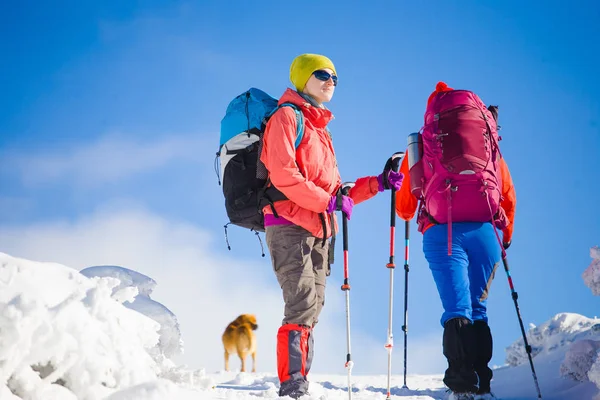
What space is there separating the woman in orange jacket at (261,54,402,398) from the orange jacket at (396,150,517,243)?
549 mm

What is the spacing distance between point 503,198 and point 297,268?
2500mm

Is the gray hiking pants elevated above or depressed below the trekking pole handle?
below

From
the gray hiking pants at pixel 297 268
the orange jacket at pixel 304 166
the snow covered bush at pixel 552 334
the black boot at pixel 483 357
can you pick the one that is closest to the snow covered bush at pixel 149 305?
the gray hiking pants at pixel 297 268

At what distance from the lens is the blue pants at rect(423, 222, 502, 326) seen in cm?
600

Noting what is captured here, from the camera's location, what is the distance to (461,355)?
19.3ft

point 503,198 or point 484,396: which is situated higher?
point 503,198

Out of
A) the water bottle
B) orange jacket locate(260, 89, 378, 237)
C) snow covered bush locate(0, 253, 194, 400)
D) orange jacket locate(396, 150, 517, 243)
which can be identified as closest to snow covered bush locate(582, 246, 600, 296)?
orange jacket locate(396, 150, 517, 243)

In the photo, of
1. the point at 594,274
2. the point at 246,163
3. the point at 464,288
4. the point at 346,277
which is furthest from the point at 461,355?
the point at 246,163

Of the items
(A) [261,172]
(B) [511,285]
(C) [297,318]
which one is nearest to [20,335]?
(C) [297,318]

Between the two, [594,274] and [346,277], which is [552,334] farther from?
[346,277]

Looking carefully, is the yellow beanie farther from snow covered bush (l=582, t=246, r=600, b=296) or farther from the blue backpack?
snow covered bush (l=582, t=246, r=600, b=296)

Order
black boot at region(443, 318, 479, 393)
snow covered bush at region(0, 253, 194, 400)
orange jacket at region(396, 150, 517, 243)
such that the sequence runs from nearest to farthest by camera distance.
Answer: snow covered bush at region(0, 253, 194, 400)
black boot at region(443, 318, 479, 393)
orange jacket at region(396, 150, 517, 243)

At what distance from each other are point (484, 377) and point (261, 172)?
2.93 meters

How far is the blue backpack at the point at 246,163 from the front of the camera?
6.13 metres
